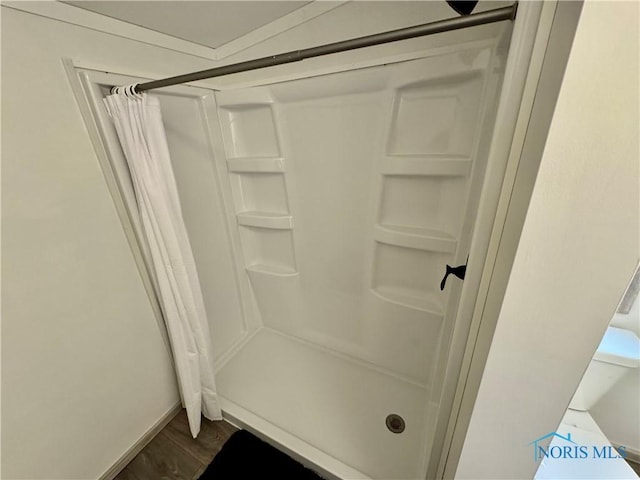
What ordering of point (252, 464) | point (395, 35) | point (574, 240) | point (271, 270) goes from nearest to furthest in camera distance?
point (574, 240)
point (395, 35)
point (252, 464)
point (271, 270)

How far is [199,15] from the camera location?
1014 millimetres

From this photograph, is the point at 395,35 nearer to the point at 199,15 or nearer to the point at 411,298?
the point at 199,15

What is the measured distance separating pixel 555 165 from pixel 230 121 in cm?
144

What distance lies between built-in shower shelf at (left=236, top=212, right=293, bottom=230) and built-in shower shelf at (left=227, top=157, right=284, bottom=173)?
26cm

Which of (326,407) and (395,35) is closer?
(395,35)

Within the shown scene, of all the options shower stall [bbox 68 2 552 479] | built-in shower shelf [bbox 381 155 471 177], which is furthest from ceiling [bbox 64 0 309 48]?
built-in shower shelf [bbox 381 155 471 177]

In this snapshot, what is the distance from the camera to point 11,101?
0.70 m

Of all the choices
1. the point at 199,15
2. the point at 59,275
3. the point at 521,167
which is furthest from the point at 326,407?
the point at 199,15

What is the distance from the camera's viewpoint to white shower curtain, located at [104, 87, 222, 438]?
0.86m

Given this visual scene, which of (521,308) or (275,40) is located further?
(275,40)

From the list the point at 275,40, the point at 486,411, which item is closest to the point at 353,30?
the point at 275,40

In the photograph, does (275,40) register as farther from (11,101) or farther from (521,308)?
(521,308)

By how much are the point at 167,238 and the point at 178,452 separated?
1044 mm

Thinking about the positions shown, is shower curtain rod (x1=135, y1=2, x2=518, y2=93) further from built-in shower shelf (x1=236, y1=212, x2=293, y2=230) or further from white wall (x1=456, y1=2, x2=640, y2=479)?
built-in shower shelf (x1=236, y1=212, x2=293, y2=230)
